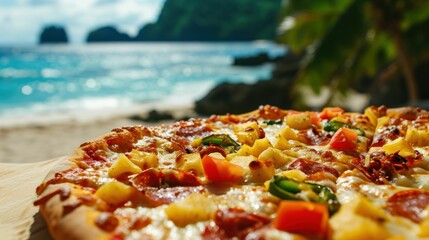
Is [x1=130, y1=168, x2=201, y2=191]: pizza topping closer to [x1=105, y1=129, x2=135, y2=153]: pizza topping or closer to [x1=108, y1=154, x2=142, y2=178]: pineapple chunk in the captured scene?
[x1=108, y1=154, x2=142, y2=178]: pineapple chunk

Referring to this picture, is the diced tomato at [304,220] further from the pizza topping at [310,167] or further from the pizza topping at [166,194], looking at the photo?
the pizza topping at [310,167]

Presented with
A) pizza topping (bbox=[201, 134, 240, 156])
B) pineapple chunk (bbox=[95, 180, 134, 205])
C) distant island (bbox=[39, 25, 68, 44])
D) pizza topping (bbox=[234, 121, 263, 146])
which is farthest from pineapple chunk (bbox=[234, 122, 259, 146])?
distant island (bbox=[39, 25, 68, 44])

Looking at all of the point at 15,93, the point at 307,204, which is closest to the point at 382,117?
the point at 307,204

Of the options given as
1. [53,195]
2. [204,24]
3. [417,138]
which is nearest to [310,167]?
[417,138]

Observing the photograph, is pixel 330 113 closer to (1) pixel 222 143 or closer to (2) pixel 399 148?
(2) pixel 399 148

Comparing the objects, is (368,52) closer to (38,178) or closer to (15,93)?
(38,178)

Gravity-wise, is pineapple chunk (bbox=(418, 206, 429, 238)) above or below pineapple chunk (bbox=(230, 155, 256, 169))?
below

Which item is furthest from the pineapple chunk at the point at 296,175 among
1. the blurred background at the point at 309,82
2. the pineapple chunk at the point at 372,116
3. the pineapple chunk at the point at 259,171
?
the blurred background at the point at 309,82
